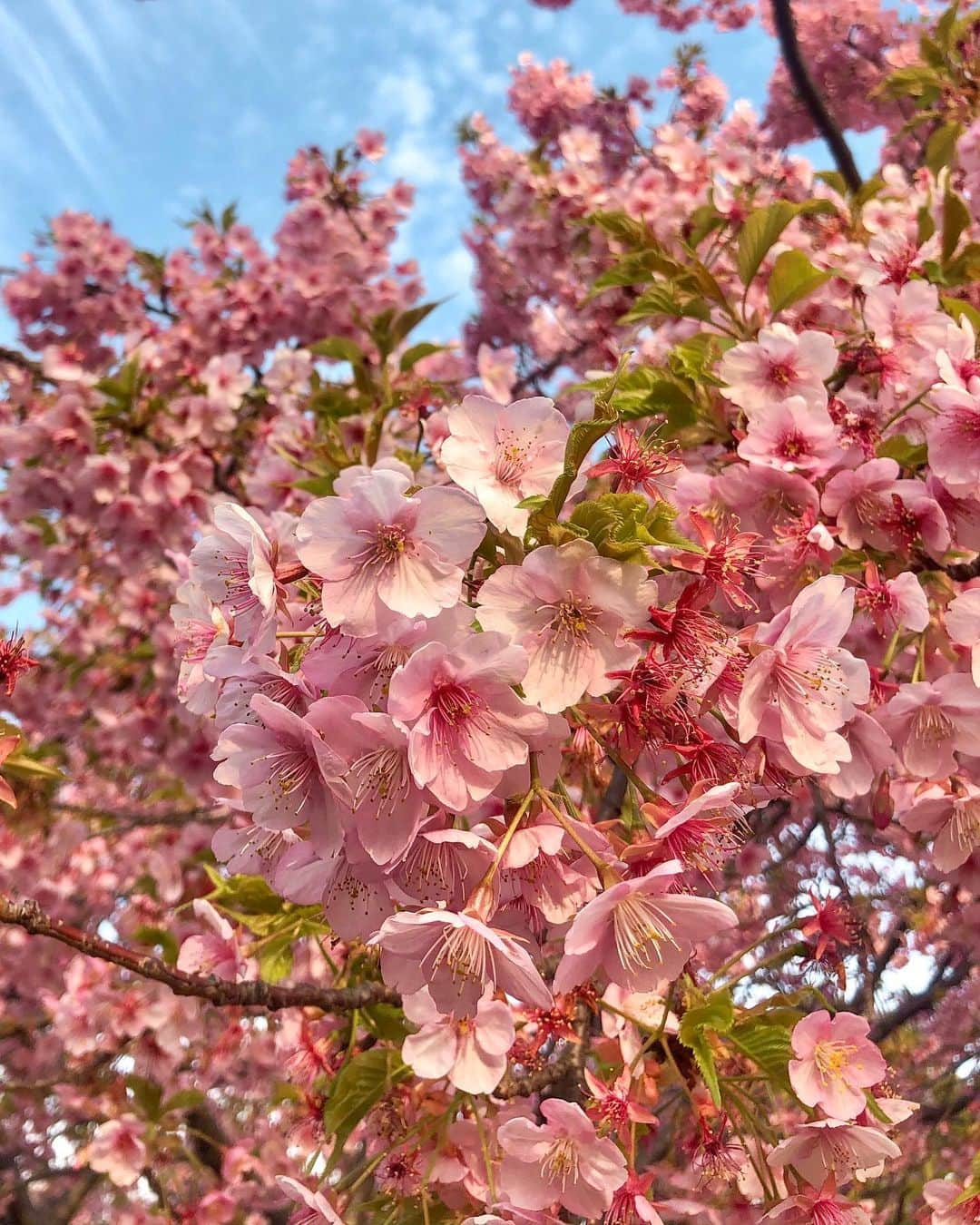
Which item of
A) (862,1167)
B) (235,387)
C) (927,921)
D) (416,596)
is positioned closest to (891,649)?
(862,1167)

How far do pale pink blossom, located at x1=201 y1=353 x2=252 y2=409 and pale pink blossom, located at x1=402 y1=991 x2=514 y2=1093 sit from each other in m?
3.47

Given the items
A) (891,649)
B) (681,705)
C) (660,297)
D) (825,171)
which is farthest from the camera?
(825,171)

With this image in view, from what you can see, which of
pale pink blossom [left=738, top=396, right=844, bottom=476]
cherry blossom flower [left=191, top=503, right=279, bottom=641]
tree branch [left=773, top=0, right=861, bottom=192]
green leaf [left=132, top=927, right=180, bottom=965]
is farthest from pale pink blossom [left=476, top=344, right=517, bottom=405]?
cherry blossom flower [left=191, top=503, right=279, bottom=641]

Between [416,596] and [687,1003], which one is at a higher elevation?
[416,596]

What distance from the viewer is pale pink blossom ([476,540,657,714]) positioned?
1.13m

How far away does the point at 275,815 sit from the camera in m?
1.15

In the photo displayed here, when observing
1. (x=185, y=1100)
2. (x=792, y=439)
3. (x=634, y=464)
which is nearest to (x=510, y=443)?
(x=634, y=464)

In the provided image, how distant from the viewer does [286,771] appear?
1132 millimetres

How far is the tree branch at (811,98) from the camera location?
3.70 meters

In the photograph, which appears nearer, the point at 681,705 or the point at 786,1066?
the point at 681,705

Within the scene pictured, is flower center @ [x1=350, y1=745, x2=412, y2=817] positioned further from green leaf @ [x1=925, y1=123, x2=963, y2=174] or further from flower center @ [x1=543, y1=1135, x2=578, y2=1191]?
green leaf @ [x1=925, y1=123, x2=963, y2=174]

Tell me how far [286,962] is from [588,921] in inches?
44.7

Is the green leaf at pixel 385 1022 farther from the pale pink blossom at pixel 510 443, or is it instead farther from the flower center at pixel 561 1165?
the pale pink blossom at pixel 510 443

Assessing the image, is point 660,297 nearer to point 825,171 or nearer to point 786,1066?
point 825,171
